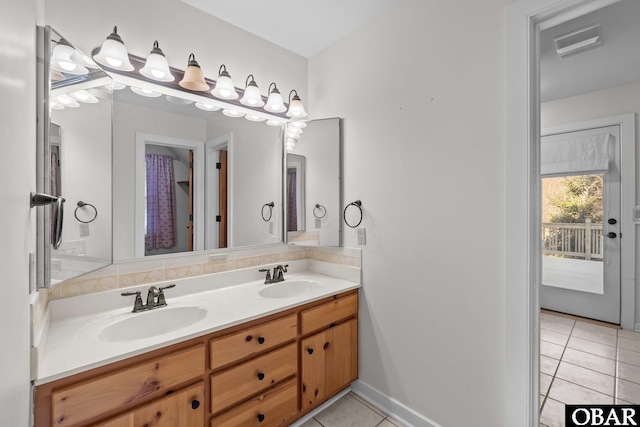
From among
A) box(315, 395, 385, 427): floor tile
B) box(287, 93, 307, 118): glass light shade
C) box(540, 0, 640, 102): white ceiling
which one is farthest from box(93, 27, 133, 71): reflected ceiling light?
box(540, 0, 640, 102): white ceiling

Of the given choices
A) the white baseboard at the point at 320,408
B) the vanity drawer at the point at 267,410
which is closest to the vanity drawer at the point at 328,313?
the vanity drawer at the point at 267,410

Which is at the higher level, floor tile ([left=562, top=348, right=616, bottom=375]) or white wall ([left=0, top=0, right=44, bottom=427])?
white wall ([left=0, top=0, right=44, bottom=427])

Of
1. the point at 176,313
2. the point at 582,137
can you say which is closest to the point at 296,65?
A: the point at 176,313

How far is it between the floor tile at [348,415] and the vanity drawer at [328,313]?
0.57m

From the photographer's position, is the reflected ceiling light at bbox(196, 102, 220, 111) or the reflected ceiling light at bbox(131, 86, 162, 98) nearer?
the reflected ceiling light at bbox(131, 86, 162, 98)

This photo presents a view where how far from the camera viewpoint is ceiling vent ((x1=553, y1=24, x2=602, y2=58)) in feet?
6.20

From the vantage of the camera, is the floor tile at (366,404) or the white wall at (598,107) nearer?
the floor tile at (366,404)

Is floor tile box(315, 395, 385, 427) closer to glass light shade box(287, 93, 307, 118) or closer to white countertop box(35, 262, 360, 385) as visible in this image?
white countertop box(35, 262, 360, 385)

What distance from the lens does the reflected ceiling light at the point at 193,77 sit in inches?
66.1

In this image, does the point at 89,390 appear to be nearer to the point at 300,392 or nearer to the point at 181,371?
the point at 181,371

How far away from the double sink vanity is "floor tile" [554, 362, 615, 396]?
167 centimetres

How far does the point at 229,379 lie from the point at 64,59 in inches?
60.0

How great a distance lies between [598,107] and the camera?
299 cm

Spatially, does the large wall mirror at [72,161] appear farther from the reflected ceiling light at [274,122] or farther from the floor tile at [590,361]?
the floor tile at [590,361]
